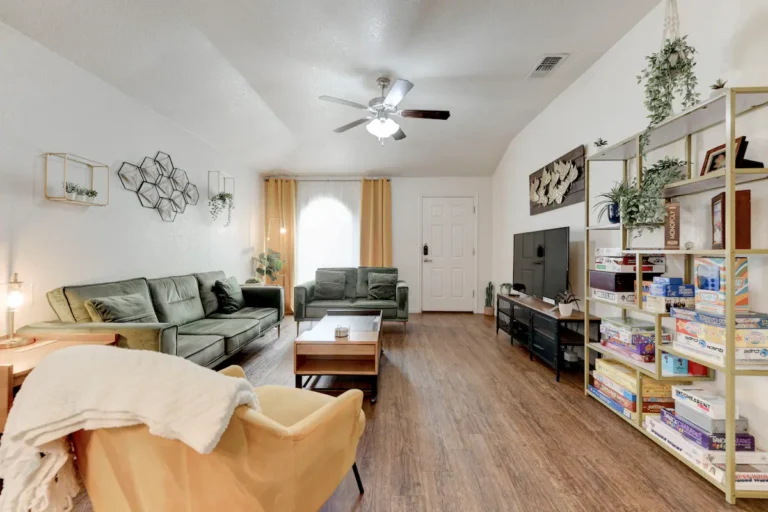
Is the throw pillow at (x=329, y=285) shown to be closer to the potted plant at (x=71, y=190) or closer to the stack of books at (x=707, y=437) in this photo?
the potted plant at (x=71, y=190)

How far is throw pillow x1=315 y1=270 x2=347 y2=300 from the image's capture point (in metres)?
4.64

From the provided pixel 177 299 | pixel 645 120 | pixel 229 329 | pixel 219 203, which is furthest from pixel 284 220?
pixel 645 120

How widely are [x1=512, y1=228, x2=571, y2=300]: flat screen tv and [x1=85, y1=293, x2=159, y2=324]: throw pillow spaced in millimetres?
3554

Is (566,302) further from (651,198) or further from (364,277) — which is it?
(364,277)

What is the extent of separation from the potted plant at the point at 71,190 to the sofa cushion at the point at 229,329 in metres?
1.27

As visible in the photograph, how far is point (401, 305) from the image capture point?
4.32m

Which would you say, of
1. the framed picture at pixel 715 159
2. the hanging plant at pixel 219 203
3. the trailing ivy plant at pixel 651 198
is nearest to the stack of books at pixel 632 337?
the trailing ivy plant at pixel 651 198

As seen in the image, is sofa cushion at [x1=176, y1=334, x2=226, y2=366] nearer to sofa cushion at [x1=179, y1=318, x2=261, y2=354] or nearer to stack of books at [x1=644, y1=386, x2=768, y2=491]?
sofa cushion at [x1=179, y1=318, x2=261, y2=354]

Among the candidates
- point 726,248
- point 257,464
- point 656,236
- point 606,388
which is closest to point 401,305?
point 606,388

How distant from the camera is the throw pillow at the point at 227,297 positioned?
146 inches

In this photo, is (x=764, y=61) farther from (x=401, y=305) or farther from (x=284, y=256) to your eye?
(x=284, y=256)

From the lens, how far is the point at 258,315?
11.7 feet

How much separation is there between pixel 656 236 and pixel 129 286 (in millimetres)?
4067

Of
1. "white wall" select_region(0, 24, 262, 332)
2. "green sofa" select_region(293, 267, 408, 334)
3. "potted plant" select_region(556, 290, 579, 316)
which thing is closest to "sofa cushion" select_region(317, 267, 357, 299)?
"green sofa" select_region(293, 267, 408, 334)
